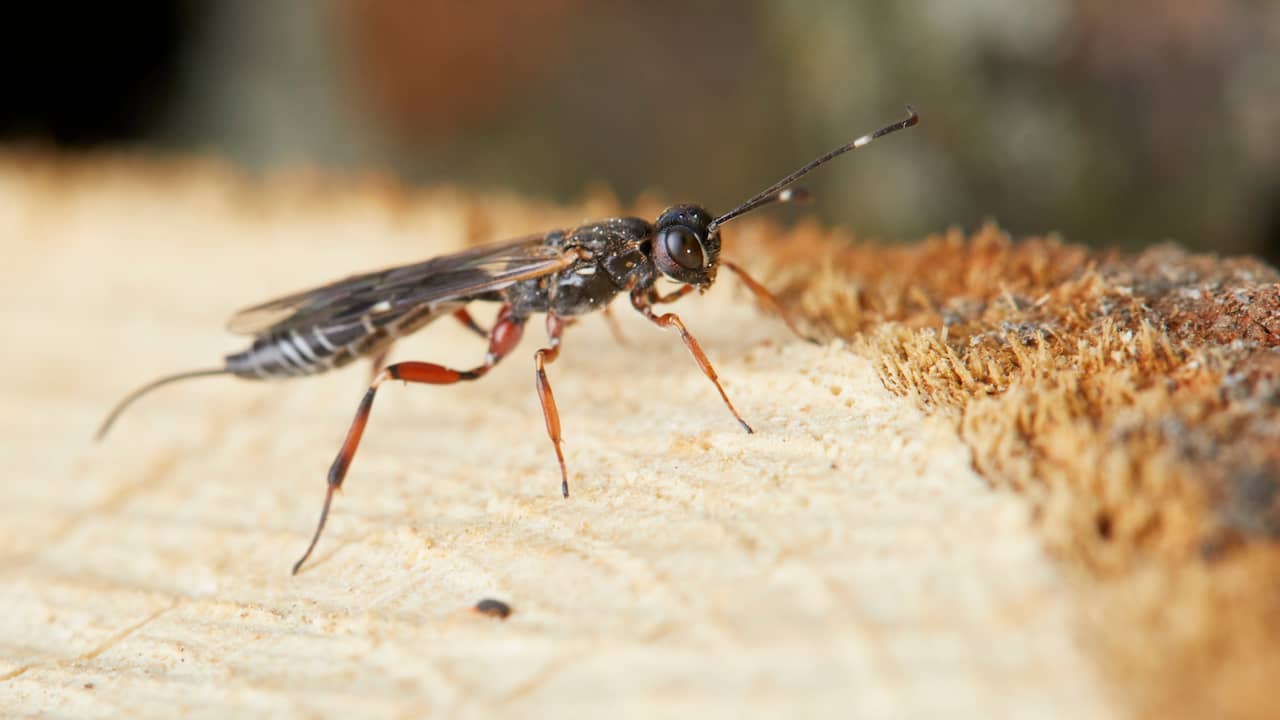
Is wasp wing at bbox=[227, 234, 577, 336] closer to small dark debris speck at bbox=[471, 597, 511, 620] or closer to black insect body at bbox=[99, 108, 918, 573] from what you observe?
black insect body at bbox=[99, 108, 918, 573]

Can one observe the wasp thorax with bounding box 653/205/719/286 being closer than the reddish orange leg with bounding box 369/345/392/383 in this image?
Yes

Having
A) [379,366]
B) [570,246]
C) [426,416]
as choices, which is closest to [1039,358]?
[570,246]

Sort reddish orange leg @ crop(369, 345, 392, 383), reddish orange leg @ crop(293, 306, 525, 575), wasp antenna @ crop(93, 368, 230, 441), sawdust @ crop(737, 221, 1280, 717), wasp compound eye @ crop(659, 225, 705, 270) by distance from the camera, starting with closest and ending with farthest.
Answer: sawdust @ crop(737, 221, 1280, 717) < reddish orange leg @ crop(293, 306, 525, 575) < wasp compound eye @ crop(659, 225, 705, 270) < wasp antenna @ crop(93, 368, 230, 441) < reddish orange leg @ crop(369, 345, 392, 383)

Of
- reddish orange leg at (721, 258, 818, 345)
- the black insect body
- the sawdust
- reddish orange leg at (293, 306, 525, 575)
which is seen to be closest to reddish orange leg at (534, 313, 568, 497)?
the black insect body

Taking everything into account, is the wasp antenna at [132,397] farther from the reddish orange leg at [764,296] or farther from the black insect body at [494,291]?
the reddish orange leg at [764,296]

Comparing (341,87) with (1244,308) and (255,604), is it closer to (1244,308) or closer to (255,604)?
(255,604)

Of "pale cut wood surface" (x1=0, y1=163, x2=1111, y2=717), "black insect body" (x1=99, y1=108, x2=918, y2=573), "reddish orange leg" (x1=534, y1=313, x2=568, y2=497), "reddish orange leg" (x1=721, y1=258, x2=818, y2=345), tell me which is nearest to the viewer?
"pale cut wood surface" (x1=0, y1=163, x2=1111, y2=717)

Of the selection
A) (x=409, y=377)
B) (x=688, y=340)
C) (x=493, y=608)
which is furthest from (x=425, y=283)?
(x=493, y=608)
